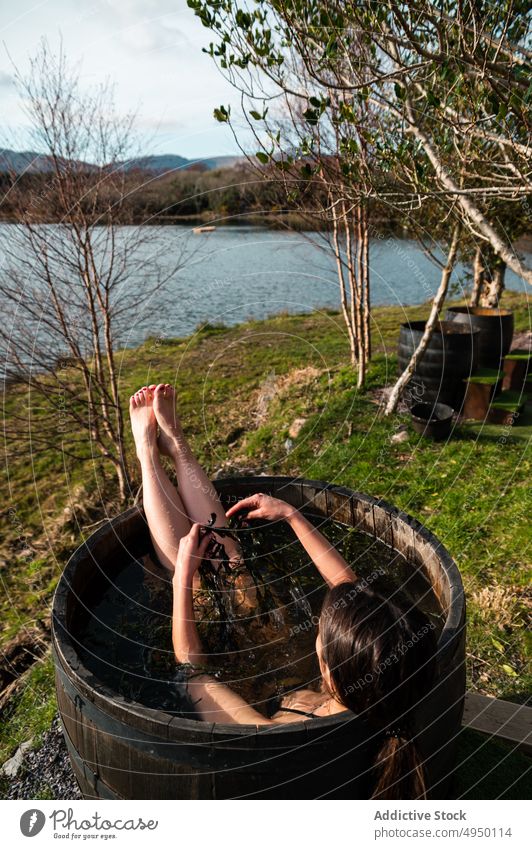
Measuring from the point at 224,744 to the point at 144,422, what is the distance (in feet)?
6.28

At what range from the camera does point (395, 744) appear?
5.09ft

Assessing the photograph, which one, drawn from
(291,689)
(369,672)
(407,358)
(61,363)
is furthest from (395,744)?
(407,358)

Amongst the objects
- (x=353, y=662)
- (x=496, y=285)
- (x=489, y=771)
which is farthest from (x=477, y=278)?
(x=353, y=662)

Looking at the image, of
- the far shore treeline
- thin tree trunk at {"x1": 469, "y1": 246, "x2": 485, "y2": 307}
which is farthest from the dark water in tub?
thin tree trunk at {"x1": 469, "y1": 246, "x2": 485, "y2": 307}

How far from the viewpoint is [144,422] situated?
3.11 metres

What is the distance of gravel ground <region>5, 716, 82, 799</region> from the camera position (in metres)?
2.48

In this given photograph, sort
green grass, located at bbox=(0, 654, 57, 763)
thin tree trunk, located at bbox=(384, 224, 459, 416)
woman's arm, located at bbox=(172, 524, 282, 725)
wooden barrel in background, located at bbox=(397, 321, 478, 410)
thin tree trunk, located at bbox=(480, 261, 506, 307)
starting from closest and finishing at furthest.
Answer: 1. woman's arm, located at bbox=(172, 524, 282, 725)
2. green grass, located at bbox=(0, 654, 57, 763)
3. thin tree trunk, located at bbox=(384, 224, 459, 416)
4. wooden barrel in background, located at bbox=(397, 321, 478, 410)
5. thin tree trunk, located at bbox=(480, 261, 506, 307)

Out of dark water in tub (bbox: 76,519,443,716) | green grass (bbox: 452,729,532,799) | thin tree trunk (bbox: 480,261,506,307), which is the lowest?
green grass (bbox: 452,729,532,799)

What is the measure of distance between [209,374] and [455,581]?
6.59 meters

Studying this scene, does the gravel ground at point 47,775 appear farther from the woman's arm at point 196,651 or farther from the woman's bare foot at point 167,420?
the woman's bare foot at point 167,420

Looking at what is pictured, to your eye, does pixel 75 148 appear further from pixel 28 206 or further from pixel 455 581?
pixel 455 581

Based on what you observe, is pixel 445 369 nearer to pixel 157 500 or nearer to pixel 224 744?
pixel 157 500

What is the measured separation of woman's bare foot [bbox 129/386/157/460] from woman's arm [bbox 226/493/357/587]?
0.69 m

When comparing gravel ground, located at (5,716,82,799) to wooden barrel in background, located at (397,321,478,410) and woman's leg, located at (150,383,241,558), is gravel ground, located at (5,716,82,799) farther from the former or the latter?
wooden barrel in background, located at (397,321,478,410)
